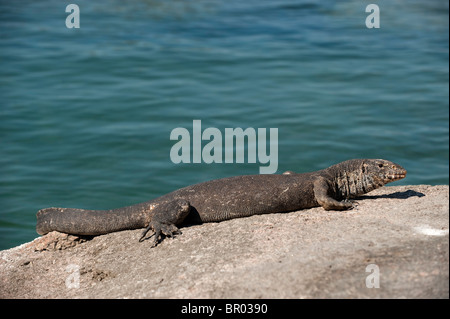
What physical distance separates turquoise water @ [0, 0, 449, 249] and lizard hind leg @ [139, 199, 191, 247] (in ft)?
21.5

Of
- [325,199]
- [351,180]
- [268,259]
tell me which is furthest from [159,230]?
[351,180]

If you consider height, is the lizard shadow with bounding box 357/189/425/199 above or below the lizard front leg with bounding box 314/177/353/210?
below

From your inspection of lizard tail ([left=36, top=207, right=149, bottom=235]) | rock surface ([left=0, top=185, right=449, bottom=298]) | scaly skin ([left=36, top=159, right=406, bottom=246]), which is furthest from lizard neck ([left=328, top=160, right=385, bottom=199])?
lizard tail ([left=36, top=207, right=149, bottom=235])

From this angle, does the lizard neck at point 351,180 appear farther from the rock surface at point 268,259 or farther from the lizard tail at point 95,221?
the lizard tail at point 95,221

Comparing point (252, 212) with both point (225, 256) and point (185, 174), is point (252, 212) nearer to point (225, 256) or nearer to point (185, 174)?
point (225, 256)

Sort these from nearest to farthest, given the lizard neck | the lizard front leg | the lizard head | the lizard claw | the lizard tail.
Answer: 1. the lizard claw
2. the lizard front leg
3. the lizard tail
4. the lizard head
5. the lizard neck

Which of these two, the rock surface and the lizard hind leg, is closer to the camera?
the rock surface

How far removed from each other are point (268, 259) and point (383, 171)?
2.91 meters

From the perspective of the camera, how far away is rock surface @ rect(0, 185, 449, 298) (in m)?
6.79

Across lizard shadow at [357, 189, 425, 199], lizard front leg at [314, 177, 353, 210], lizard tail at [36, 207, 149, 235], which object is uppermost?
lizard front leg at [314, 177, 353, 210]

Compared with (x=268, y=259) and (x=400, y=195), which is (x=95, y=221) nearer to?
(x=268, y=259)

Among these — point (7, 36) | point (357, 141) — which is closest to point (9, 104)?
point (7, 36)

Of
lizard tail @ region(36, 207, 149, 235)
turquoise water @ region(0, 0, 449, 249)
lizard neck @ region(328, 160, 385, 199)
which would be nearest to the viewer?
lizard tail @ region(36, 207, 149, 235)

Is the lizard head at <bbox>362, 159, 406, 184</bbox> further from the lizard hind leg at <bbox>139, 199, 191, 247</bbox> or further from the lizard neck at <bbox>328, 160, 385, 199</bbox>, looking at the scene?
the lizard hind leg at <bbox>139, 199, 191, 247</bbox>
